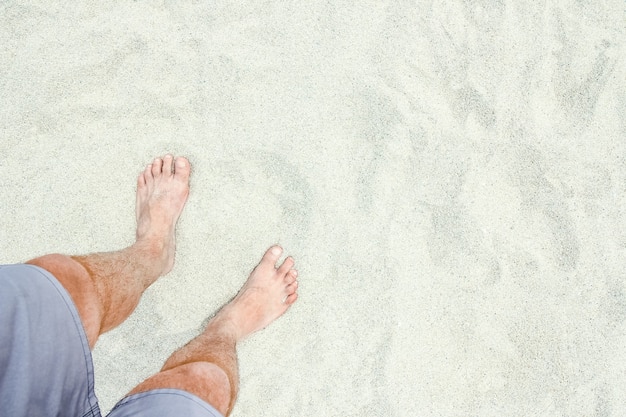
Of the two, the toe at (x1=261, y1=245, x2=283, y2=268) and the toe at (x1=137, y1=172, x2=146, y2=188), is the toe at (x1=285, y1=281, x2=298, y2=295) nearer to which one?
the toe at (x1=261, y1=245, x2=283, y2=268)

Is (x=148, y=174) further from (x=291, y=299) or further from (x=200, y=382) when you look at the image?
(x=200, y=382)

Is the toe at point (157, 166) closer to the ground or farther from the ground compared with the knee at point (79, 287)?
farther from the ground

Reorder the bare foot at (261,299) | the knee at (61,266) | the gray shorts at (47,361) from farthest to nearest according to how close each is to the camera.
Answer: the bare foot at (261,299), the knee at (61,266), the gray shorts at (47,361)

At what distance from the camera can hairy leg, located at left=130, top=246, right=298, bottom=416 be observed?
1454 mm

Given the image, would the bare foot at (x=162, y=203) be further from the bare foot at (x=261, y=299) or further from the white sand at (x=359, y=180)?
the bare foot at (x=261, y=299)

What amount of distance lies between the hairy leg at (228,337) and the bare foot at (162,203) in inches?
12.2

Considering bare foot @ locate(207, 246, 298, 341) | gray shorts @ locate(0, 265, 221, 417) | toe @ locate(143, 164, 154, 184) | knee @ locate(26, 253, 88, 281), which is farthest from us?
toe @ locate(143, 164, 154, 184)

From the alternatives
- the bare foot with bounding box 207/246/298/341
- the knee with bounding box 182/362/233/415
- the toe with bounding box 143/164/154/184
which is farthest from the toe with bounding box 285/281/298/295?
the toe with bounding box 143/164/154/184

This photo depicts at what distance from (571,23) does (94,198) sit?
6.45ft

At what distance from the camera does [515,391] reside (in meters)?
1.86

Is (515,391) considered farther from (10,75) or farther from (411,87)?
(10,75)

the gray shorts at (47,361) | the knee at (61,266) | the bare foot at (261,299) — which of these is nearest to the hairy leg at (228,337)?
the bare foot at (261,299)

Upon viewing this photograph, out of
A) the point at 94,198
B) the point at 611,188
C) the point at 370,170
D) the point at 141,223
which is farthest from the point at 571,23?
the point at 94,198

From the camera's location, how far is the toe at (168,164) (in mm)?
1941
